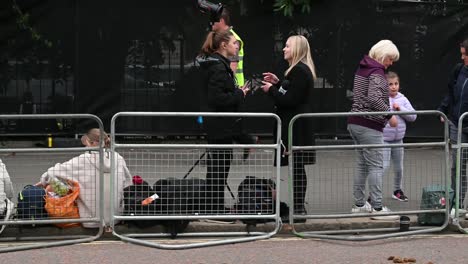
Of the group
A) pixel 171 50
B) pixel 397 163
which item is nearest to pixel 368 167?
A: pixel 397 163

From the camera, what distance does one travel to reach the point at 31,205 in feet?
20.5

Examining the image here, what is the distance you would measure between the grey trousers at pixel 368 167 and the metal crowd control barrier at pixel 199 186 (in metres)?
1.01

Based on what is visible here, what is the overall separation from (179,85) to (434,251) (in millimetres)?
5860

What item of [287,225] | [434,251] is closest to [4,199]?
[287,225]

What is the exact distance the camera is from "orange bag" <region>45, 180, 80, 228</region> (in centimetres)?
627

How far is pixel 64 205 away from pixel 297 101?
7.90 feet

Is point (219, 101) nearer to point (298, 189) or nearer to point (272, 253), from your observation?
point (298, 189)

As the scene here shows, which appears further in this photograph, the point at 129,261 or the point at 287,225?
the point at 287,225

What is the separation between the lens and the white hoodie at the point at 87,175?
20.7ft

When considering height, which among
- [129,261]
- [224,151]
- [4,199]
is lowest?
[129,261]

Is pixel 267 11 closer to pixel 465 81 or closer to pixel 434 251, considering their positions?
pixel 465 81

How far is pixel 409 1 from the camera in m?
11.0

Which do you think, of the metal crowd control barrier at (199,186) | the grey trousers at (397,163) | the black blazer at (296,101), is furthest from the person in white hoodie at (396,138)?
the metal crowd control barrier at (199,186)

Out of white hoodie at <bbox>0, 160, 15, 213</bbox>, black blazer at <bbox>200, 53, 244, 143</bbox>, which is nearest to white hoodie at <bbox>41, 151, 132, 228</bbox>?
white hoodie at <bbox>0, 160, 15, 213</bbox>
